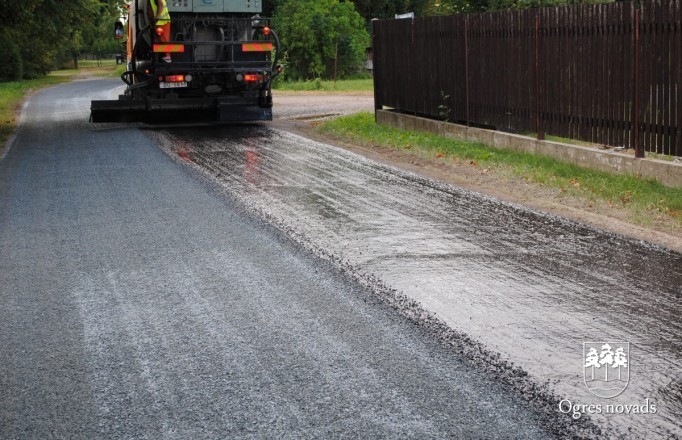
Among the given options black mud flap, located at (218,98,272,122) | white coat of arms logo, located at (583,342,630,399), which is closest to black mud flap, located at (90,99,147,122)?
black mud flap, located at (218,98,272,122)

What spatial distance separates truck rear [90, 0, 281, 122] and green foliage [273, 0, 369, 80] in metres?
29.5

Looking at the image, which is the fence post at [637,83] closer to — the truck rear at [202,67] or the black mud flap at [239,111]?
the truck rear at [202,67]

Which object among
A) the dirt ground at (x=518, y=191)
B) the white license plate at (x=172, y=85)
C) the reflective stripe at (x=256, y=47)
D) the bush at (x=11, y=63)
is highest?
the bush at (x=11, y=63)

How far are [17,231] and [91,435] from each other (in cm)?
558

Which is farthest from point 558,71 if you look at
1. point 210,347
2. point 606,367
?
point 210,347

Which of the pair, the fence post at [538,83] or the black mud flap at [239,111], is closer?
the fence post at [538,83]

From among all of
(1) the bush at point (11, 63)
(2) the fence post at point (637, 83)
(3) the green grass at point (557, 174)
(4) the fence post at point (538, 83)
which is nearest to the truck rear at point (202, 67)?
(3) the green grass at point (557, 174)

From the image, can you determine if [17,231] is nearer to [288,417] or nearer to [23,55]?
[288,417]

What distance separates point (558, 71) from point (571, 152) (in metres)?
1.40

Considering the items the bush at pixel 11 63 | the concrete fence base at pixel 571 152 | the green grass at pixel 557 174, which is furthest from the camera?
the bush at pixel 11 63

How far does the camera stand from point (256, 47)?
21781 mm

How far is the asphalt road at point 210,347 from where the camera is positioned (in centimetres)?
465

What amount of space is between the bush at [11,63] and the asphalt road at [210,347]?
60759mm

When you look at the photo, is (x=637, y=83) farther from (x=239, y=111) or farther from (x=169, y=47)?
(x=169, y=47)
